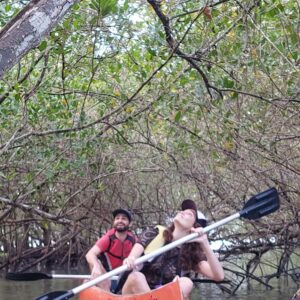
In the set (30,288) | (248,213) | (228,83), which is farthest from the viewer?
(30,288)

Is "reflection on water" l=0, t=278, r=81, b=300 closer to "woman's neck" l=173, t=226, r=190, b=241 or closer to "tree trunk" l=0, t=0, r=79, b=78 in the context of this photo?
"woman's neck" l=173, t=226, r=190, b=241

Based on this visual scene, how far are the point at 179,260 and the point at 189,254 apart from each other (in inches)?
6.6

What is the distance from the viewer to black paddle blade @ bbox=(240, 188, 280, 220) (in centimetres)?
573

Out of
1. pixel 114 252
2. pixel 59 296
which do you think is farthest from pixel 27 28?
pixel 114 252

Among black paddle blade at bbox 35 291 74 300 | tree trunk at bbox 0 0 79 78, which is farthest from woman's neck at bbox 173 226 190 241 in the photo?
tree trunk at bbox 0 0 79 78

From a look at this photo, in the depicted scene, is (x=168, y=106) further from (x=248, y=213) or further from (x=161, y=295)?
(x=161, y=295)

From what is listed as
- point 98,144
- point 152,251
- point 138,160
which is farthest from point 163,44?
point 138,160

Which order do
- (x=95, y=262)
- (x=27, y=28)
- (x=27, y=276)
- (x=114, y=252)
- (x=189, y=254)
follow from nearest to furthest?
1. (x=27, y=28)
2. (x=189, y=254)
3. (x=95, y=262)
4. (x=114, y=252)
5. (x=27, y=276)

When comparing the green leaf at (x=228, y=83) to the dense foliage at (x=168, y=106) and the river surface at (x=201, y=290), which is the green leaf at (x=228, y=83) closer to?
the dense foliage at (x=168, y=106)

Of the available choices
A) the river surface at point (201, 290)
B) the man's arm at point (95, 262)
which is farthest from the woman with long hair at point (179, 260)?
the river surface at point (201, 290)

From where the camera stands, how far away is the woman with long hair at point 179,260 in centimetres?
514

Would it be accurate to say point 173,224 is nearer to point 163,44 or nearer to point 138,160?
point 163,44

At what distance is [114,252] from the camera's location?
255 inches

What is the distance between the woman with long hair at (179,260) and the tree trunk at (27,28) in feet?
8.84
